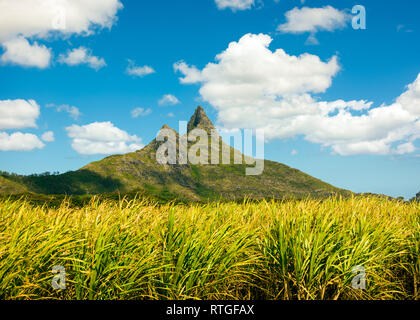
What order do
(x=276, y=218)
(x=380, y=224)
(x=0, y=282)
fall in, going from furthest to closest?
(x=380, y=224), (x=276, y=218), (x=0, y=282)

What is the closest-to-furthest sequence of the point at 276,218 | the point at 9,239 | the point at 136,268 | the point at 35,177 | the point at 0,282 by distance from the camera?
the point at 0,282 → the point at 136,268 → the point at 9,239 → the point at 276,218 → the point at 35,177

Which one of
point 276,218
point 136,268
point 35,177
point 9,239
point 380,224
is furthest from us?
point 35,177

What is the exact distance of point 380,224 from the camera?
6414mm

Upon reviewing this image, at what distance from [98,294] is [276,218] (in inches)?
127

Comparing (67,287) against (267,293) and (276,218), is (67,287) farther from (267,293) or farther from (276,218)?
(276,218)

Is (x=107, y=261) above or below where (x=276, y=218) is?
below

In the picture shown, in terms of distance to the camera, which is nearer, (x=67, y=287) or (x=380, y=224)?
(x=67, y=287)

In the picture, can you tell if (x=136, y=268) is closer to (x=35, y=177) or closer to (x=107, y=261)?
(x=107, y=261)

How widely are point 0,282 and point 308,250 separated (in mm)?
4376

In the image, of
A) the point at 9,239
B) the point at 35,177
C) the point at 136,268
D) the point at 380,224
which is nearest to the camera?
the point at 136,268

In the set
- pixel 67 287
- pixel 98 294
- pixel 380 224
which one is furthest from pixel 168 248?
pixel 380 224
